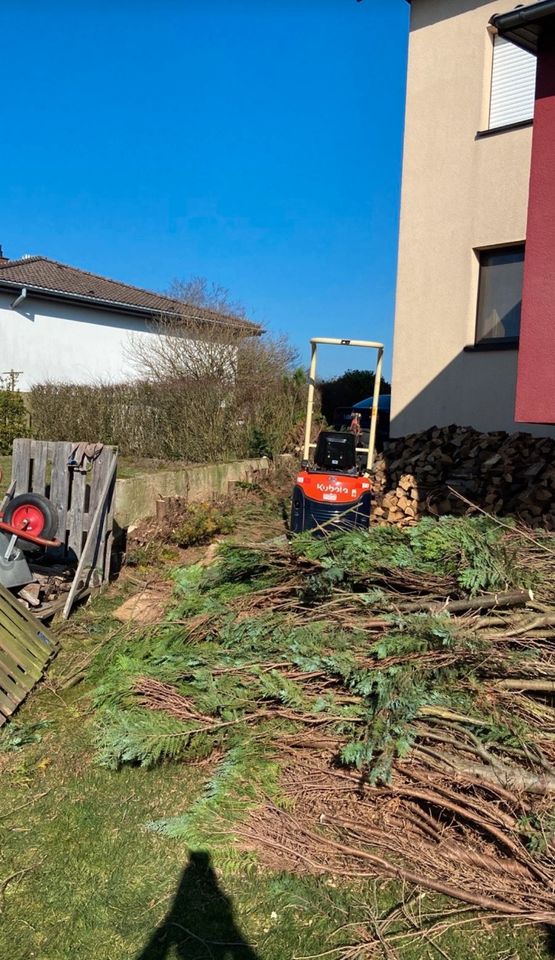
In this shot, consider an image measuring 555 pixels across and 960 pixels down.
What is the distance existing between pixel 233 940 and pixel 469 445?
7.53 metres

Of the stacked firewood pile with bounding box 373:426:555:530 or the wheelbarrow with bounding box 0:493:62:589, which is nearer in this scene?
the wheelbarrow with bounding box 0:493:62:589

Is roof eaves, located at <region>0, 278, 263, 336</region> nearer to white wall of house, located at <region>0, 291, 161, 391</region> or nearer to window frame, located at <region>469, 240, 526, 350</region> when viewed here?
white wall of house, located at <region>0, 291, 161, 391</region>

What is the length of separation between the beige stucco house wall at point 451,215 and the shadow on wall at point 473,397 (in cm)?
1

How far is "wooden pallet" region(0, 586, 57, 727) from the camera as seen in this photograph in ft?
15.4

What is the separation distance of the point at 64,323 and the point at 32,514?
17.5m

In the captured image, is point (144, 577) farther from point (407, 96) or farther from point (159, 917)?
point (407, 96)

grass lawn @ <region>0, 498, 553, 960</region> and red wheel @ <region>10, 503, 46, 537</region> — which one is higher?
red wheel @ <region>10, 503, 46, 537</region>

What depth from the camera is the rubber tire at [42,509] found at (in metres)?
6.32

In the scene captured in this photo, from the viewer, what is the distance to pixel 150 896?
3.09m

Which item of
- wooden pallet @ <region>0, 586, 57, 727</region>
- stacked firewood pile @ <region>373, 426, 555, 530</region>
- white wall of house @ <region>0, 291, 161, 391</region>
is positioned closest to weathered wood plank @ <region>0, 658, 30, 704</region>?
wooden pallet @ <region>0, 586, 57, 727</region>

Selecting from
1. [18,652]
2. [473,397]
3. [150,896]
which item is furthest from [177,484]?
[150,896]

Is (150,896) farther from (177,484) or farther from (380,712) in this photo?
(177,484)

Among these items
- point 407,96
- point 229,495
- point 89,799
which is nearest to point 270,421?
point 229,495

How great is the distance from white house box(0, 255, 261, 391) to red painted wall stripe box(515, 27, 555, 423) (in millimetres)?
14788
